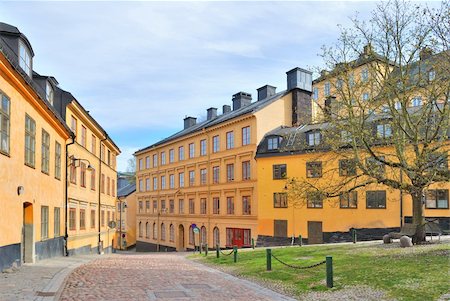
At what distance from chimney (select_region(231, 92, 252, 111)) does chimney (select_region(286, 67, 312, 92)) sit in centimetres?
849

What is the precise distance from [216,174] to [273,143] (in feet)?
31.3

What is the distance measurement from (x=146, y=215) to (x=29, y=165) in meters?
47.0

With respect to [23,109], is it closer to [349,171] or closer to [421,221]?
[349,171]

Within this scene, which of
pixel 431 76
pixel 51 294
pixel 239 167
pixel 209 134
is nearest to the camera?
pixel 51 294

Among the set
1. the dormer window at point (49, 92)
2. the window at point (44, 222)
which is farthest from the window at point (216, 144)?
the window at point (44, 222)

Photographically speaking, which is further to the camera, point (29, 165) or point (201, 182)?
point (201, 182)

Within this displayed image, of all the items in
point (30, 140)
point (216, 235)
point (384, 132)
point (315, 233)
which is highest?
point (384, 132)

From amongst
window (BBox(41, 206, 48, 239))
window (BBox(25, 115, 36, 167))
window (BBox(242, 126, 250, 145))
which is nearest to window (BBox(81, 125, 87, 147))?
window (BBox(41, 206, 48, 239))

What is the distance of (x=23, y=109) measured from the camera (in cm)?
1606

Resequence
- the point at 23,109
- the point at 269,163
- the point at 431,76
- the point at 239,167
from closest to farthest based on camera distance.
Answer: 1. the point at 23,109
2. the point at 431,76
3. the point at 269,163
4. the point at 239,167

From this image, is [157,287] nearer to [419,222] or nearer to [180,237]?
[419,222]

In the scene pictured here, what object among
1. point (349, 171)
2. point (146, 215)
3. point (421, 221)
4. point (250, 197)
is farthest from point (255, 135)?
point (146, 215)

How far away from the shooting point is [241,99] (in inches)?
1961

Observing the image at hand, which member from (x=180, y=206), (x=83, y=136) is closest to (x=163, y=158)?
(x=180, y=206)
